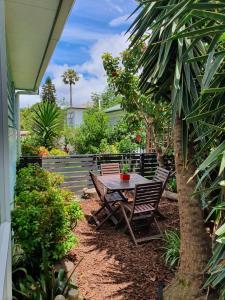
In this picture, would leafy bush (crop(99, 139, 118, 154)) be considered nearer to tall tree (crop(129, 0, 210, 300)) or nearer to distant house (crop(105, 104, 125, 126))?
distant house (crop(105, 104, 125, 126))

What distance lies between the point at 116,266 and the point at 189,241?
1.33 m

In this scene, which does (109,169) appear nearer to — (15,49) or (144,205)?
(144,205)

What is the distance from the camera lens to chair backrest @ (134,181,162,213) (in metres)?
4.52

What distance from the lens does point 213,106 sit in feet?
6.33

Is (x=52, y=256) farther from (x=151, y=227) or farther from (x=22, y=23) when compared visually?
(x=22, y=23)

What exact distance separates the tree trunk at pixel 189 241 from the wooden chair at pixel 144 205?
5.06ft

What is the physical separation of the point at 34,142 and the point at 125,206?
8275mm

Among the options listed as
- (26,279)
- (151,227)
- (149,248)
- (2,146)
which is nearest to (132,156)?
(151,227)

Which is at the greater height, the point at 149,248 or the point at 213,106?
the point at 213,106

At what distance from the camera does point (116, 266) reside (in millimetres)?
3809

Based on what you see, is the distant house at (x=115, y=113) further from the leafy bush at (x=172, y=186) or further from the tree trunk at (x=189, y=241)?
the tree trunk at (x=189, y=241)

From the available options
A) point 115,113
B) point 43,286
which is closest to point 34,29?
point 43,286

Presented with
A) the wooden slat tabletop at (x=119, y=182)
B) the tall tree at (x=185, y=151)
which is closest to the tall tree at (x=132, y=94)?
the wooden slat tabletop at (x=119, y=182)

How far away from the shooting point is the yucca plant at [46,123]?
1207 centimetres
